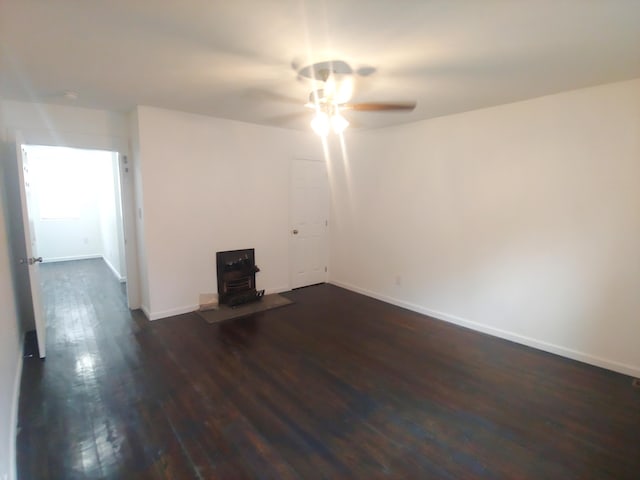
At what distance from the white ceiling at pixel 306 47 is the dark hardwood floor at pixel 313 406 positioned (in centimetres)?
252

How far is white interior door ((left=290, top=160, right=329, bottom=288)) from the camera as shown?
5117 millimetres

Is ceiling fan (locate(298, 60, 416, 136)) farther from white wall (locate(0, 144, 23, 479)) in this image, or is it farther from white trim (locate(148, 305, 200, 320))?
white trim (locate(148, 305, 200, 320))

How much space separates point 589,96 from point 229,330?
424cm

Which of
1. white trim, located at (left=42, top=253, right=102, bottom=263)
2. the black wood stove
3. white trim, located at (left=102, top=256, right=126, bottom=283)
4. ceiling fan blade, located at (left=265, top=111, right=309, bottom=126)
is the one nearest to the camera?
ceiling fan blade, located at (left=265, top=111, right=309, bottom=126)

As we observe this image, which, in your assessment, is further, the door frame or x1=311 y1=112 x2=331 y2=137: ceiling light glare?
the door frame

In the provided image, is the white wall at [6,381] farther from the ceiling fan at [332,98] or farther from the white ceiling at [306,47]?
the ceiling fan at [332,98]

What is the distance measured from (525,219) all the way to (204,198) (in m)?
3.76

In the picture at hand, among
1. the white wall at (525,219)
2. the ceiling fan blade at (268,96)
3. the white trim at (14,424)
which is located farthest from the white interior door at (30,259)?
the white wall at (525,219)

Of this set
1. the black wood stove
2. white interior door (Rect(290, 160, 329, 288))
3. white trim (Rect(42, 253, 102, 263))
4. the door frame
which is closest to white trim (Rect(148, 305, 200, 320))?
Answer: the black wood stove

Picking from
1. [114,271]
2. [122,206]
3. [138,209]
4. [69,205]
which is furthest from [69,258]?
Result: [138,209]

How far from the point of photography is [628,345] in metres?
2.77

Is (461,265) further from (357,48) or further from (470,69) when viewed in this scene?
(357,48)

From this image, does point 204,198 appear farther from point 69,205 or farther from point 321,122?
point 69,205

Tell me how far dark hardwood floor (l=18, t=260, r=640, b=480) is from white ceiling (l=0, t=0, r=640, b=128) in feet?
8.26
